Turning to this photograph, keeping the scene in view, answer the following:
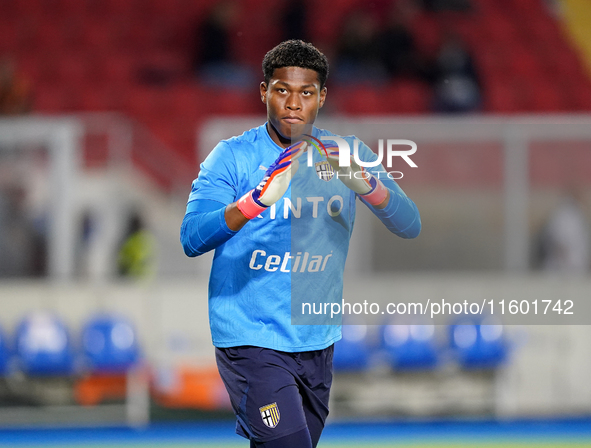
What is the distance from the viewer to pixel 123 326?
7133 millimetres

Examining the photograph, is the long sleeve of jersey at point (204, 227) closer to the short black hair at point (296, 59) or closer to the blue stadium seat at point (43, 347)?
the short black hair at point (296, 59)

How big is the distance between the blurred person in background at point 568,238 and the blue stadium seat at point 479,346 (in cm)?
74

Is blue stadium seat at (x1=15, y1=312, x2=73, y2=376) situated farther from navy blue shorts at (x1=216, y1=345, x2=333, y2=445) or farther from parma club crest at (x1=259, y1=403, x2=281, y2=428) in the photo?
parma club crest at (x1=259, y1=403, x2=281, y2=428)

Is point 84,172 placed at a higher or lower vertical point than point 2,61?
lower

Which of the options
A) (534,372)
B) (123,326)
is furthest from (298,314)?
(534,372)

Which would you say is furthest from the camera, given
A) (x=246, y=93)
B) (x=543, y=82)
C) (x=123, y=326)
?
(x=543, y=82)

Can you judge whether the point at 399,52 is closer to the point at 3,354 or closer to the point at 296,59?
the point at 3,354

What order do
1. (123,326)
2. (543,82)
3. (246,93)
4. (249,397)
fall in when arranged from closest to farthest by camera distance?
(249,397), (123,326), (246,93), (543,82)

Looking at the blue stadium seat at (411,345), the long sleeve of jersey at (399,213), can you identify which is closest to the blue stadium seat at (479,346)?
the blue stadium seat at (411,345)

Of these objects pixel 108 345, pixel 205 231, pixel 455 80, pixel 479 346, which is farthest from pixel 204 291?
pixel 205 231

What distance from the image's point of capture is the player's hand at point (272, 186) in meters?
2.62

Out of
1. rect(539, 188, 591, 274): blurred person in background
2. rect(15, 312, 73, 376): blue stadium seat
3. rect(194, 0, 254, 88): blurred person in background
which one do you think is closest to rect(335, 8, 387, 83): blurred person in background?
rect(194, 0, 254, 88): blurred person in background

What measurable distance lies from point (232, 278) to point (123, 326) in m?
4.49

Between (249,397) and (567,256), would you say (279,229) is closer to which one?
(249,397)
